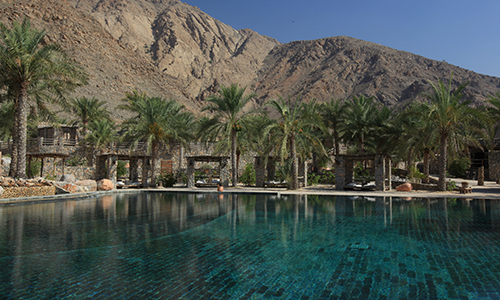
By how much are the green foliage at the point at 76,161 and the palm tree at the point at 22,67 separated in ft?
30.8

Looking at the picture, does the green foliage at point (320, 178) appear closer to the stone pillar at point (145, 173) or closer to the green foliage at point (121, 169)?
the stone pillar at point (145, 173)

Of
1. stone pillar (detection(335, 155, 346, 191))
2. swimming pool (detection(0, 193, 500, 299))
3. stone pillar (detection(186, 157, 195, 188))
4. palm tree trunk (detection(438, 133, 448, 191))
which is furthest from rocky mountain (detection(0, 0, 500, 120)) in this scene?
swimming pool (detection(0, 193, 500, 299))

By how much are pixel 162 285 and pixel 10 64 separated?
17.5 meters

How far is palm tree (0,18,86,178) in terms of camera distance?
16.3m

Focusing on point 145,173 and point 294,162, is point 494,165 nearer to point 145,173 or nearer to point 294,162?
point 294,162

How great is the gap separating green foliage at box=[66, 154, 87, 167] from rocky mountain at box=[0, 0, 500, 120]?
33.3 metres

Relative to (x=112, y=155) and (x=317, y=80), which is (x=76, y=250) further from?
(x=317, y=80)

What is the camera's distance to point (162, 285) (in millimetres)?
4211

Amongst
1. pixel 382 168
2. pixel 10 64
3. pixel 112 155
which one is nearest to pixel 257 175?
pixel 382 168

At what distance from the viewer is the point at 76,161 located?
1072 inches

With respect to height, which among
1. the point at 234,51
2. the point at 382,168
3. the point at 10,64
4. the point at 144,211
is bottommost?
the point at 144,211

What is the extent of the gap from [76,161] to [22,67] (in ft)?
39.8

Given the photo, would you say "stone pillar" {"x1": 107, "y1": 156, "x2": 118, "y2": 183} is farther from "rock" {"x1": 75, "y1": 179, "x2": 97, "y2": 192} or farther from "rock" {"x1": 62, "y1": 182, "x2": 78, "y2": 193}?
"rock" {"x1": 62, "y1": 182, "x2": 78, "y2": 193}

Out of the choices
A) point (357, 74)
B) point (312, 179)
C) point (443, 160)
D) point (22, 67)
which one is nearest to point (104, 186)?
point (22, 67)
